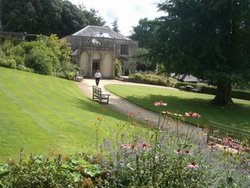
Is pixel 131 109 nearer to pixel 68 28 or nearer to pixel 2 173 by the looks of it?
pixel 2 173

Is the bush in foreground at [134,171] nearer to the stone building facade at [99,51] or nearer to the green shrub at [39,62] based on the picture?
the green shrub at [39,62]

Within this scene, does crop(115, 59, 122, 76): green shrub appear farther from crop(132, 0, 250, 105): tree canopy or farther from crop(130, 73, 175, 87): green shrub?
crop(132, 0, 250, 105): tree canopy

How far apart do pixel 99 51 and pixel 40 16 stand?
52.8 feet

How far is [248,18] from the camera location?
2455 cm

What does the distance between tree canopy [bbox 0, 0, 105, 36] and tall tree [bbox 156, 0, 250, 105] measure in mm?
36017

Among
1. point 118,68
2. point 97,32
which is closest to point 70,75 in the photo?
point 118,68

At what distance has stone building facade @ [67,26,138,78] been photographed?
49.2 meters

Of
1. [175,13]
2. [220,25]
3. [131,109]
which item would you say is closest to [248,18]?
[220,25]

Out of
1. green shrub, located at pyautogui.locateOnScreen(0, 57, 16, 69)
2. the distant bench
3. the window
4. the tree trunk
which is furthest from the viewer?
the window

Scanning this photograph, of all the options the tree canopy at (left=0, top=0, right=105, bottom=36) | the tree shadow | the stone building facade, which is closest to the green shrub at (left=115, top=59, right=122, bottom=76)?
the stone building facade

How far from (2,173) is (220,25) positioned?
23.4m

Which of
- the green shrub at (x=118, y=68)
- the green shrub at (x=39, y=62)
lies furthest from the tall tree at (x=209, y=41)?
the green shrub at (x=118, y=68)

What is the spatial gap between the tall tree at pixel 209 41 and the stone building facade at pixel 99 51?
73.1ft

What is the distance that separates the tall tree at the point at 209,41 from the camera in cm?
2469
